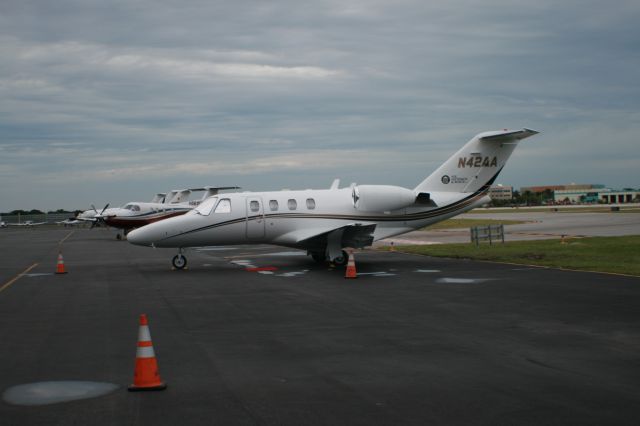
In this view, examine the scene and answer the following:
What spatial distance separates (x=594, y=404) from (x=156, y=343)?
6441 millimetres

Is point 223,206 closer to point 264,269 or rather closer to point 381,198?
point 264,269

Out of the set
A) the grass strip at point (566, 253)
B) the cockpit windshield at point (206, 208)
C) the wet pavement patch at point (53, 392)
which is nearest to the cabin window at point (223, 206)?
the cockpit windshield at point (206, 208)

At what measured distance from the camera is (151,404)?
7.35 meters

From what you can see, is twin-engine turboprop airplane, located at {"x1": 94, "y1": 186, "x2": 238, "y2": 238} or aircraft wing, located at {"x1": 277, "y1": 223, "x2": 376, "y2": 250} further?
twin-engine turboprop airplane, located at {"x1": 94, "y1": 186, "x2": 238, "y2": 238}

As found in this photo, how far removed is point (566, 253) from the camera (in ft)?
87.4

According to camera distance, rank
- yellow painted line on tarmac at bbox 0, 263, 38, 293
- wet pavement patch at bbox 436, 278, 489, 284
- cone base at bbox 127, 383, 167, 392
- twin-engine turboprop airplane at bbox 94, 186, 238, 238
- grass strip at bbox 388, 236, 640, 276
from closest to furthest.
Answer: cone base at bbox 127, 383, 167, 392 < wet pavement patch at bbox 436, 278, 489, 284 < yellow painted line on tarmac at bbox 0, 263, 38, 293 < grass strip at bbox 388, 236, 640, 276 < twin-engine turboprop airplane at bbox 94, 186, 238, 238

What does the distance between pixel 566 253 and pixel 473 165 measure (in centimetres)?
501

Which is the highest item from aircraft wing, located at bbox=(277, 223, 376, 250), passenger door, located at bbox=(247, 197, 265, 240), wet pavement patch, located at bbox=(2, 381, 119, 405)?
passenger door, located at bbox=(247, 197, 265, 240)

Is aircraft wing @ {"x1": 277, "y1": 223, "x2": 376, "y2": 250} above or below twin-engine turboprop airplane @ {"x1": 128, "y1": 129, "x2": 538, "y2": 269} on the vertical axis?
below

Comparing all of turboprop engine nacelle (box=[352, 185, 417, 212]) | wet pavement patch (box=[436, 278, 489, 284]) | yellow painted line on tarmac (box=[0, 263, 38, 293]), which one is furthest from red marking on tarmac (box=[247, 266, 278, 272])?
yellow painted line on tarmac (box=[0, 263, 38, 293])

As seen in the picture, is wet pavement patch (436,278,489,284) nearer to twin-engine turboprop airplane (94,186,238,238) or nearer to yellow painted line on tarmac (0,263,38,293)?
yellow painted line on tarmac (0,263,38,293)

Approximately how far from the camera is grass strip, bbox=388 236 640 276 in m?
22.3

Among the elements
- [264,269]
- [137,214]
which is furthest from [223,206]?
[137,214]

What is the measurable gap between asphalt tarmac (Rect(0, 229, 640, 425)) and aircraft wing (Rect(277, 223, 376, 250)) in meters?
3.19
